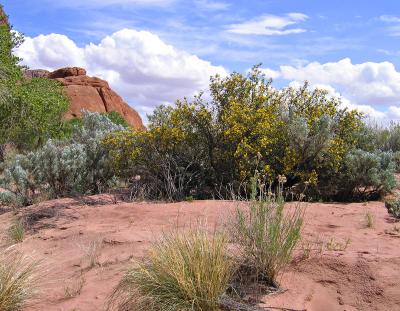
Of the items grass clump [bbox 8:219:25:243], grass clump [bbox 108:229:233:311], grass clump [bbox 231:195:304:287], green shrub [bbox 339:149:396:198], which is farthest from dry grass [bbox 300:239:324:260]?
grass clump [bbox 8:219:25:243]

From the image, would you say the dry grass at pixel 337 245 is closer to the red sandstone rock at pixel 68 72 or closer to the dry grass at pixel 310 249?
the dry grass at pixel 310 249

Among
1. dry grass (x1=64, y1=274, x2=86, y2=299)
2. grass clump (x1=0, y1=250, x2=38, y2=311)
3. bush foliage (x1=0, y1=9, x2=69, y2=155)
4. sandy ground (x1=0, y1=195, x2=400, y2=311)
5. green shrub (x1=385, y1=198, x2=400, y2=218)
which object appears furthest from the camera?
bush foliage (x1=0, y1=9, x2=69, y2=155)

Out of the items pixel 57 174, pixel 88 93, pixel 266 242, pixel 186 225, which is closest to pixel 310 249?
pixel 266 242

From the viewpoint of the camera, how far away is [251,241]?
5.67 metres

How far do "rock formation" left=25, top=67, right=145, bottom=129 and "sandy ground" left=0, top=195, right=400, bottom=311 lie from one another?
3507 cm

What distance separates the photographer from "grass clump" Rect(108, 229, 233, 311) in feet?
16.9

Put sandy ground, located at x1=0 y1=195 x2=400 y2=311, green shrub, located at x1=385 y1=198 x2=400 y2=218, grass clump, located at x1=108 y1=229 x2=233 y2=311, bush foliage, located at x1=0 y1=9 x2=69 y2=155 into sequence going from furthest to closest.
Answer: bush foliage, located at x1=0 y1=9 x2=69 y2=155, green shrub, located at x1=385 y1=198 x2=400 y2=218, sandy ground, located at x1=0 y1=195 x2=400 y2=311, grass clump, located at x1=108 y1=229 x2=233 y2=311

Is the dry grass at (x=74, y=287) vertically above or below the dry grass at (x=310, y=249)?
below

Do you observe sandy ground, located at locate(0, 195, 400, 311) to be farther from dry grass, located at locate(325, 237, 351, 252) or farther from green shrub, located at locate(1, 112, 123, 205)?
green shrub, located at locate(1, 112, 123, 205)

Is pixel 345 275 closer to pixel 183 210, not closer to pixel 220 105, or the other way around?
pixel 183 210

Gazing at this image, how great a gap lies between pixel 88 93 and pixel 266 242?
144 feet

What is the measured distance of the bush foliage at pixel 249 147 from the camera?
34.3 ft

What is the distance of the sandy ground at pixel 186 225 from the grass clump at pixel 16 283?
0.53 feet

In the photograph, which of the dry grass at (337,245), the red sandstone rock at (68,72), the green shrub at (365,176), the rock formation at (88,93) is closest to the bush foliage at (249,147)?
the green shrub at (365,176)
